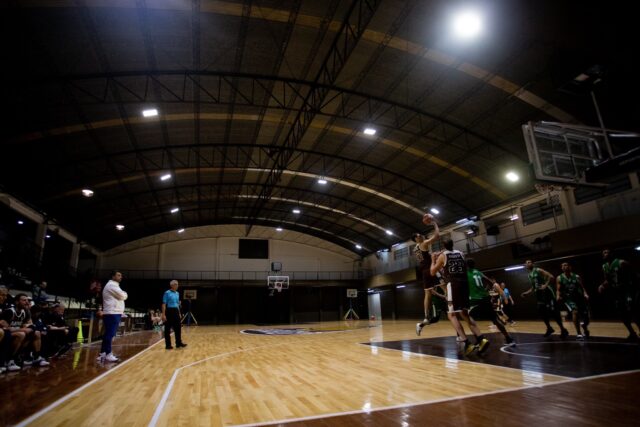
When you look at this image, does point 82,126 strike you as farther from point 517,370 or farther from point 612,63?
point 612,63

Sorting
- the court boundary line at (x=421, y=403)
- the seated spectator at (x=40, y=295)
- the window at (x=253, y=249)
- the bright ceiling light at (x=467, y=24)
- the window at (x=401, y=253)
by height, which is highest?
the bright ceiling light at (x=467, y=24)

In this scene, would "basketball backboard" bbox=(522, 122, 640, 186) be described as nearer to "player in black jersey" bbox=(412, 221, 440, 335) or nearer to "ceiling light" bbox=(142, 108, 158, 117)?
"player in black jersey" bbox=(412, 221, 440, 335)

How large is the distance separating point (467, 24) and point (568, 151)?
457 centimetres

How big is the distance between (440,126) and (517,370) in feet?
44.0

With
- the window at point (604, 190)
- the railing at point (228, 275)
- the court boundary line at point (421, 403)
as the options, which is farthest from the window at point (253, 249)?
the court boundary line at point (421, 403)

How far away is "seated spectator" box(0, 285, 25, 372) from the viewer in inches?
202

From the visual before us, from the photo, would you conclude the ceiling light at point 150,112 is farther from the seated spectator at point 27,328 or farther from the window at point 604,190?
the window at point 604,190

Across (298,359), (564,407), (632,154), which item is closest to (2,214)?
(298,359)

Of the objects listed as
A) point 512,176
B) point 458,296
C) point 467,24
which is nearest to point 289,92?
point 467,24

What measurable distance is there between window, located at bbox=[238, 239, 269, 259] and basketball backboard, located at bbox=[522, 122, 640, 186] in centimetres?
2645

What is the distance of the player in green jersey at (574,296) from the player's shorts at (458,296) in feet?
9.99

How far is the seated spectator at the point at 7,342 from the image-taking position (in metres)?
5.13

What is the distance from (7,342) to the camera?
5.18m

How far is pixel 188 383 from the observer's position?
420cm
